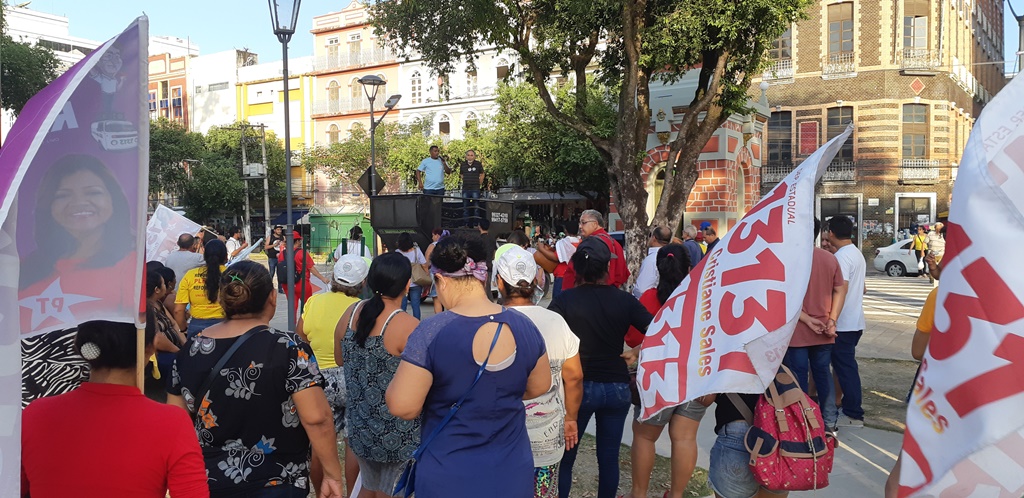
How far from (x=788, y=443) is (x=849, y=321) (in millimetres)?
3402

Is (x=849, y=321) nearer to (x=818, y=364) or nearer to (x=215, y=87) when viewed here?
(x=818, y=364)

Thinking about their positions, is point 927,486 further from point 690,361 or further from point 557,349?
point 557,349

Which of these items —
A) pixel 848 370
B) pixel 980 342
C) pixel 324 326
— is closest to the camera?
pixel 980 342

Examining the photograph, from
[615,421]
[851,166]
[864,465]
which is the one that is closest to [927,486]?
[615,421]

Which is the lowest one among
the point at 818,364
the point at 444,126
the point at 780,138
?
the point at 818,364

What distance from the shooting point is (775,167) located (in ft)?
109

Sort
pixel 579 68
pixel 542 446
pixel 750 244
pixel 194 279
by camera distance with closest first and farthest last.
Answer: pixel 750 244 < pixel 542 446 < pixel 194 279 < pixel 579 68

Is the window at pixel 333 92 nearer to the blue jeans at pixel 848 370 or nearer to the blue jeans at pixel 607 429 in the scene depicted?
the blue jeans at pixel 848 370

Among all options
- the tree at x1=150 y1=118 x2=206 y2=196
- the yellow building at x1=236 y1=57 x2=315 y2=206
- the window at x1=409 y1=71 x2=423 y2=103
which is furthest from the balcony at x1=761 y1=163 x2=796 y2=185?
the tree at x1=150 y1=118 x2=206 y2=196

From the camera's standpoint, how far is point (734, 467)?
11.5 ft

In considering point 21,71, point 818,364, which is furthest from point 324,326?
point 21,71

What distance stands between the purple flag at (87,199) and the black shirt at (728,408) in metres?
2.52

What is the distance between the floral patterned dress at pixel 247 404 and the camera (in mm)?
2891

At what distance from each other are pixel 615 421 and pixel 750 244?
1590 mm
